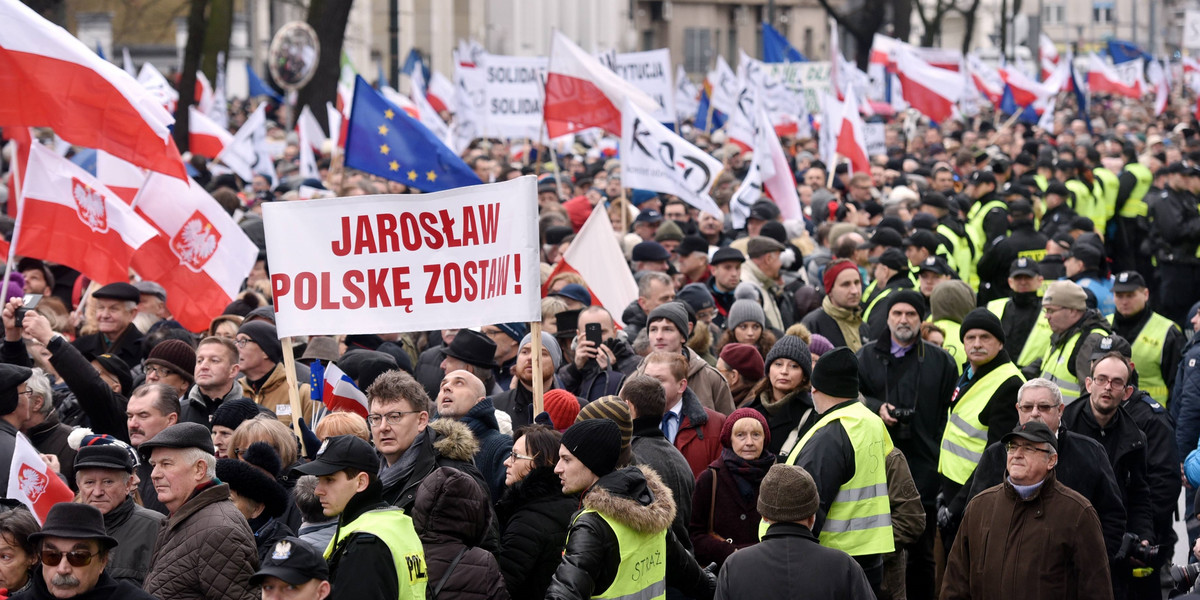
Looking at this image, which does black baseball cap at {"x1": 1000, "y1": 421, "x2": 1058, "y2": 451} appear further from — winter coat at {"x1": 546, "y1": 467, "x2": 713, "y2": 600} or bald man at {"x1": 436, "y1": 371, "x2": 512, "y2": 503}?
bald man at {"x1": 436, "y1": 371, "x2": 512, "y2": 503}

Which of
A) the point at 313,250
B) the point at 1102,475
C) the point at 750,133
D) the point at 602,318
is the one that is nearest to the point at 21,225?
the point at 313,250

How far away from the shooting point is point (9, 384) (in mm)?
6480

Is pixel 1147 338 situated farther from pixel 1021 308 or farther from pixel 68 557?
pixel 68 557

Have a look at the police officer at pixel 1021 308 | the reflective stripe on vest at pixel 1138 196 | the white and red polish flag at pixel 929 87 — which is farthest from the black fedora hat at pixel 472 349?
the white and red polish flag at pixel 929 87

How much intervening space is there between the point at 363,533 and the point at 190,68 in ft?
68.4

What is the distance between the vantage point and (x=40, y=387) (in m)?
6.79

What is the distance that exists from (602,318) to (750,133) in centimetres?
985

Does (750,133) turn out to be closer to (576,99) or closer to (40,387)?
(576,99)

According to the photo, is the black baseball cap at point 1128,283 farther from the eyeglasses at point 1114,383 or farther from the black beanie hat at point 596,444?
the black beanie hat at point 596,444

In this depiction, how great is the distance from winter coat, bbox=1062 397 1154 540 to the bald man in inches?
110

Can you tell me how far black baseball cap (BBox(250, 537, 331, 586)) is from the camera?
4.33 meters

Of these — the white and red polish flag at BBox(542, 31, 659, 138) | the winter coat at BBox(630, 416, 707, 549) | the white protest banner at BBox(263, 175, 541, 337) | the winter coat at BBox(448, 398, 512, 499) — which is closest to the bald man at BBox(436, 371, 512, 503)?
the winter coat at BBox(448, 398, 512, 499)

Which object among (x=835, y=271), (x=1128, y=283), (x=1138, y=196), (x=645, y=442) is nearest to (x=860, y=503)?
(x=645, y=442)

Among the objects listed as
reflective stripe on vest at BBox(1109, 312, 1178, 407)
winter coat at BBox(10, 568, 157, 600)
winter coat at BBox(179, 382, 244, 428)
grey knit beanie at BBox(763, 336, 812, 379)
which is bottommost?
reflective stripe on vest at BBox(1109, 312, 1178, 407)
